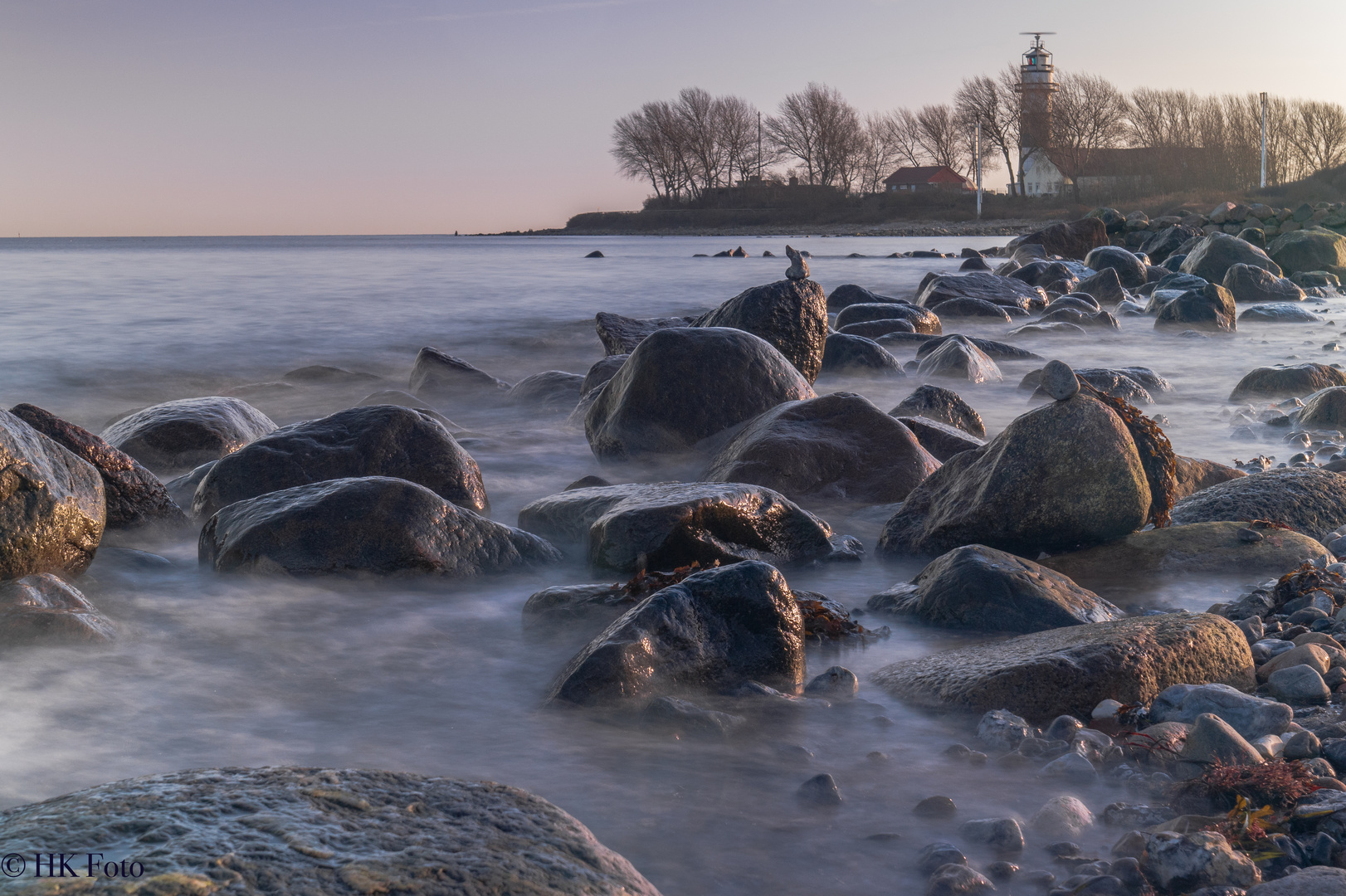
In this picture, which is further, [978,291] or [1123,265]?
[1123,265]

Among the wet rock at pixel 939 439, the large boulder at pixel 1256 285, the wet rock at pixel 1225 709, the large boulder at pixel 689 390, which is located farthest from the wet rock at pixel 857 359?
the large boulder at pixel 1256 285

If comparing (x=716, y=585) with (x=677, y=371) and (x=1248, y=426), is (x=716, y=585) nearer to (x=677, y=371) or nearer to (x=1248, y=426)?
(x=677, y=371)

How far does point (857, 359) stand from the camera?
28.8ft

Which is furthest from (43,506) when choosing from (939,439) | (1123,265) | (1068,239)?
(1068,239)

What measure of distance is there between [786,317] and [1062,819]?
205 inches

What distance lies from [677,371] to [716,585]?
9.05ft

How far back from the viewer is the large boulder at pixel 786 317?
6.89m

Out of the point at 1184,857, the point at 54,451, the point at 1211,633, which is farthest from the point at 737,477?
the point at 1184,857

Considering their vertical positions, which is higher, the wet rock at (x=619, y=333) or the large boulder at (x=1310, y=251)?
→ the large boulder at (x=1310, y=251)

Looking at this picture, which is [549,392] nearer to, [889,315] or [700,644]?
[889,315]

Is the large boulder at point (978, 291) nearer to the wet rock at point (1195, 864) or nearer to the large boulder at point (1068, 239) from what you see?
the large boulder at point (1068, 239)

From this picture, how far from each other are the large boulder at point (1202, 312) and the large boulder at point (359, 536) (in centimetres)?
1124

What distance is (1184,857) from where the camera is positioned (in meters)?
1.79

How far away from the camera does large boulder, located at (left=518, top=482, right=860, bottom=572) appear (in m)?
3.60
